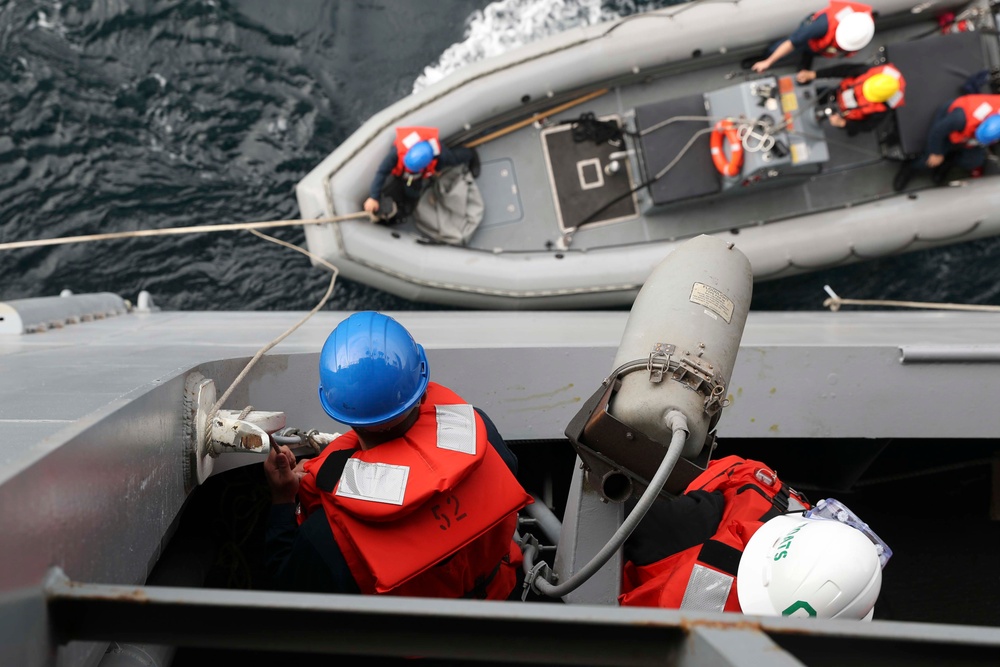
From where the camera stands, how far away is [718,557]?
69.1 inches

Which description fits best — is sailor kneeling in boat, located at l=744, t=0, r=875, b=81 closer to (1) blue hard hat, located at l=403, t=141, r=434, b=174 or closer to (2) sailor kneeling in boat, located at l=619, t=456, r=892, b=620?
(1) blue hard hat, located at l=403, t=141, r=434, b=174

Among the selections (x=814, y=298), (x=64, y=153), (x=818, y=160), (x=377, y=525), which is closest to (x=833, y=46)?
(x=818, y=160)

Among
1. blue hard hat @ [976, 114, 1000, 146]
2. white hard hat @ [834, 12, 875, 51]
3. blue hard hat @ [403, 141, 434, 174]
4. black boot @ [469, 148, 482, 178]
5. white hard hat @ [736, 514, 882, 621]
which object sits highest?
white hard hat @ [834, 12, 875, 51]

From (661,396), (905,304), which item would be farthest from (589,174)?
(661,396)

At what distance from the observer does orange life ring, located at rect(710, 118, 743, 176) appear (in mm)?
4395

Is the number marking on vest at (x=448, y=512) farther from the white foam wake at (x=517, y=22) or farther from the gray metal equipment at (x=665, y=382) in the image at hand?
the white foam wake at (x=517, y=22)

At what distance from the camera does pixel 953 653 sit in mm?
942

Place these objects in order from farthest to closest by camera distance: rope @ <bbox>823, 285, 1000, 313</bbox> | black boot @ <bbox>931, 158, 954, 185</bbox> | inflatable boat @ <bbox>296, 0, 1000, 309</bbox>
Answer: black boot @ <bbox>931, 158, 954, 185</bbox> < inflatable boat @ <bbox>296, 0, 1000, 309</bbox> < rope @ <bbox>823, 285, 1000, 313</bbox>

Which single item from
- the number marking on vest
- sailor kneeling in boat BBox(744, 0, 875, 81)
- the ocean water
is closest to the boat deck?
sailor kneeling in boat BBox(744, 0, 875, 81)

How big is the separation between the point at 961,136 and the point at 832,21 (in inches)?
39.7

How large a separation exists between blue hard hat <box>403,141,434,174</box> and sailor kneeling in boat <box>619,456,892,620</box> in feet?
8.77

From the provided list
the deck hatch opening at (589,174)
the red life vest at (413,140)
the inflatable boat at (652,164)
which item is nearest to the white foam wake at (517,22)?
the inflatable boat at (652,164)

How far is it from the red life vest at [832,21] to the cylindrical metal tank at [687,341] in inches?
128

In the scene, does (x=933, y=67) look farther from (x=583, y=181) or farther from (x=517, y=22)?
(x=517, y=22)
